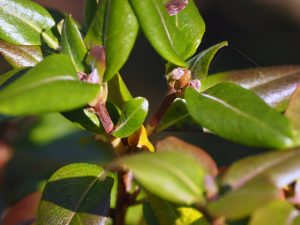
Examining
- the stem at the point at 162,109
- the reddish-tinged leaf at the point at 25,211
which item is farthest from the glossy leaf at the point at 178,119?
the reddish-tinged leaf at the point at 25,211

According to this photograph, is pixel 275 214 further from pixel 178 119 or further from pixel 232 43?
pixel 232 43

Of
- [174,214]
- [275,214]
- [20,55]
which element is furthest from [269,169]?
[20,55]

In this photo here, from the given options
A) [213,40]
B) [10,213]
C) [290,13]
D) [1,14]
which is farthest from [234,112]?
[290,13]

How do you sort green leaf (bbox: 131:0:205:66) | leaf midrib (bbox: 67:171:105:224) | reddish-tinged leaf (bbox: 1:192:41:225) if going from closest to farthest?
1. green leaf (bbox: 131:0:205:66)
2. leaf midrib (bbox: 67:171:105:224)
3. reddish-tinged leaf (bbox: 1:192:41:225)

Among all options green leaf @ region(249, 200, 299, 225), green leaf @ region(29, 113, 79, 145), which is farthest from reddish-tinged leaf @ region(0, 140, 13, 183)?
green leaf @ region(249, 200, 299, 225)

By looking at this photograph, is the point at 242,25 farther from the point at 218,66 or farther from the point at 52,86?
the point at 52,86

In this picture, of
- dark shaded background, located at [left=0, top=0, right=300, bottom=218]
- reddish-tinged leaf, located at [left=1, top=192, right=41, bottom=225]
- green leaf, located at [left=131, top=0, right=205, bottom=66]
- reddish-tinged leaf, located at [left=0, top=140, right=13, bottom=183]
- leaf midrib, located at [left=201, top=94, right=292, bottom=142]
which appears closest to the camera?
→ leaf midrib, located at [left=201, top=94, right=292, bottom=142]

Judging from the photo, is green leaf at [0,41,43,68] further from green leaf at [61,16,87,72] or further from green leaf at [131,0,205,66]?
green leaf at [131,0,205,66]
